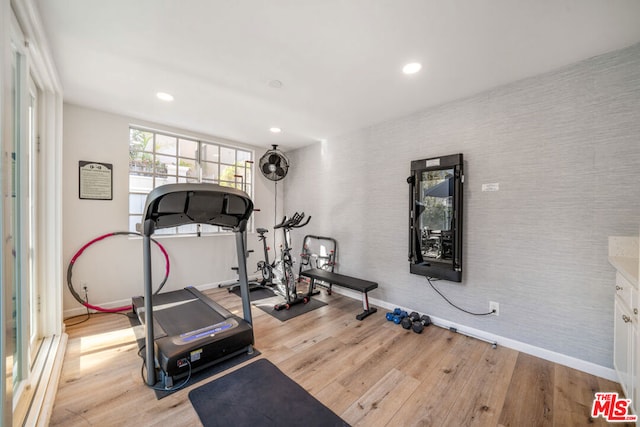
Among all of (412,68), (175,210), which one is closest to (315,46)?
(412,68)

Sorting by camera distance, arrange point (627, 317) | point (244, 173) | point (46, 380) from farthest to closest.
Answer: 1. point (244, 173)
2. point (46, 380)
3. point (627, 317)

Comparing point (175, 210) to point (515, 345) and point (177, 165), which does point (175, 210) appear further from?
point (515, 345)

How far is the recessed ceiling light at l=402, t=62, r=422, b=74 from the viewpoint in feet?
6.88

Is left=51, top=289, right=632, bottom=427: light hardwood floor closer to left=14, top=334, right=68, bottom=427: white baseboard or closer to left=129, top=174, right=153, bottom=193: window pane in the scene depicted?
left=14, top=334, right=68, bottom=427: white baseboard

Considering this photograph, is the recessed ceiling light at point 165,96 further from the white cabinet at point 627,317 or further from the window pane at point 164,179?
the white cabinet at point 627,317

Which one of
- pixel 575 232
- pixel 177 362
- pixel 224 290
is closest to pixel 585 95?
pixel 575 232

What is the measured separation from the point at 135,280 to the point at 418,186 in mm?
3850

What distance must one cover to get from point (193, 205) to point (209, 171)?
247 cm

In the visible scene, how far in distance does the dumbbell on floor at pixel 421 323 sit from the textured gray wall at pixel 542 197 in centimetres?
12

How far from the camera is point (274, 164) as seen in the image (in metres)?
4.29

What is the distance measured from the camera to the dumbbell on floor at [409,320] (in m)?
2.74

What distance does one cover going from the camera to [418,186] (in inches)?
116

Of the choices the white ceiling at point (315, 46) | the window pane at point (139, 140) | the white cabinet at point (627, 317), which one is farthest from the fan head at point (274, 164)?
the white cabinet at point (627, 317)

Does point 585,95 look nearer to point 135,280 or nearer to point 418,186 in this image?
point 418,186
